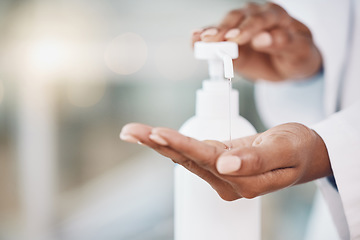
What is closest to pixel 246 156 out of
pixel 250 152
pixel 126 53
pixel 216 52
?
pixel 250 152

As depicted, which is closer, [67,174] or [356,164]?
[356,164]

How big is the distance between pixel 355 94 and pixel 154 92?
804 mm

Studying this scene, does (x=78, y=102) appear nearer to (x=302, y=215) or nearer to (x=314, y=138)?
(x=302, y=215)

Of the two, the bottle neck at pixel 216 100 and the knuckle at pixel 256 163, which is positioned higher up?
the bottle neck at pixel 216 100

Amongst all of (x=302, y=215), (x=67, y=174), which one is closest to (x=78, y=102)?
(x=67, y=174)

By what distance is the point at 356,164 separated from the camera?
29 cm

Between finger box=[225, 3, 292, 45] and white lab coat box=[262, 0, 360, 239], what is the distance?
4cm

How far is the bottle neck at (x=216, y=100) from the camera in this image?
0.31 m

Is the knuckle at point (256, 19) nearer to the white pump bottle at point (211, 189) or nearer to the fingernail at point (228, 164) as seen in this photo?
the white pump bottle at point (211, 189)

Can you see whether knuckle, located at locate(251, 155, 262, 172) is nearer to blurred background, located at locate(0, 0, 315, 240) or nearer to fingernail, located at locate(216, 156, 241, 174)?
fingernail, located at locate(216, 156, 241, 174)

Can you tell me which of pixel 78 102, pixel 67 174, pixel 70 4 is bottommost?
pixel 67 174

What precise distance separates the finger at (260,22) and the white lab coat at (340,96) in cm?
4

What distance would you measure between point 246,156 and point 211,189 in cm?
10

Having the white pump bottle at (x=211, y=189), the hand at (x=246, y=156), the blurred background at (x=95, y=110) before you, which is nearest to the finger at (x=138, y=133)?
the hand at (x=246, y=156)
